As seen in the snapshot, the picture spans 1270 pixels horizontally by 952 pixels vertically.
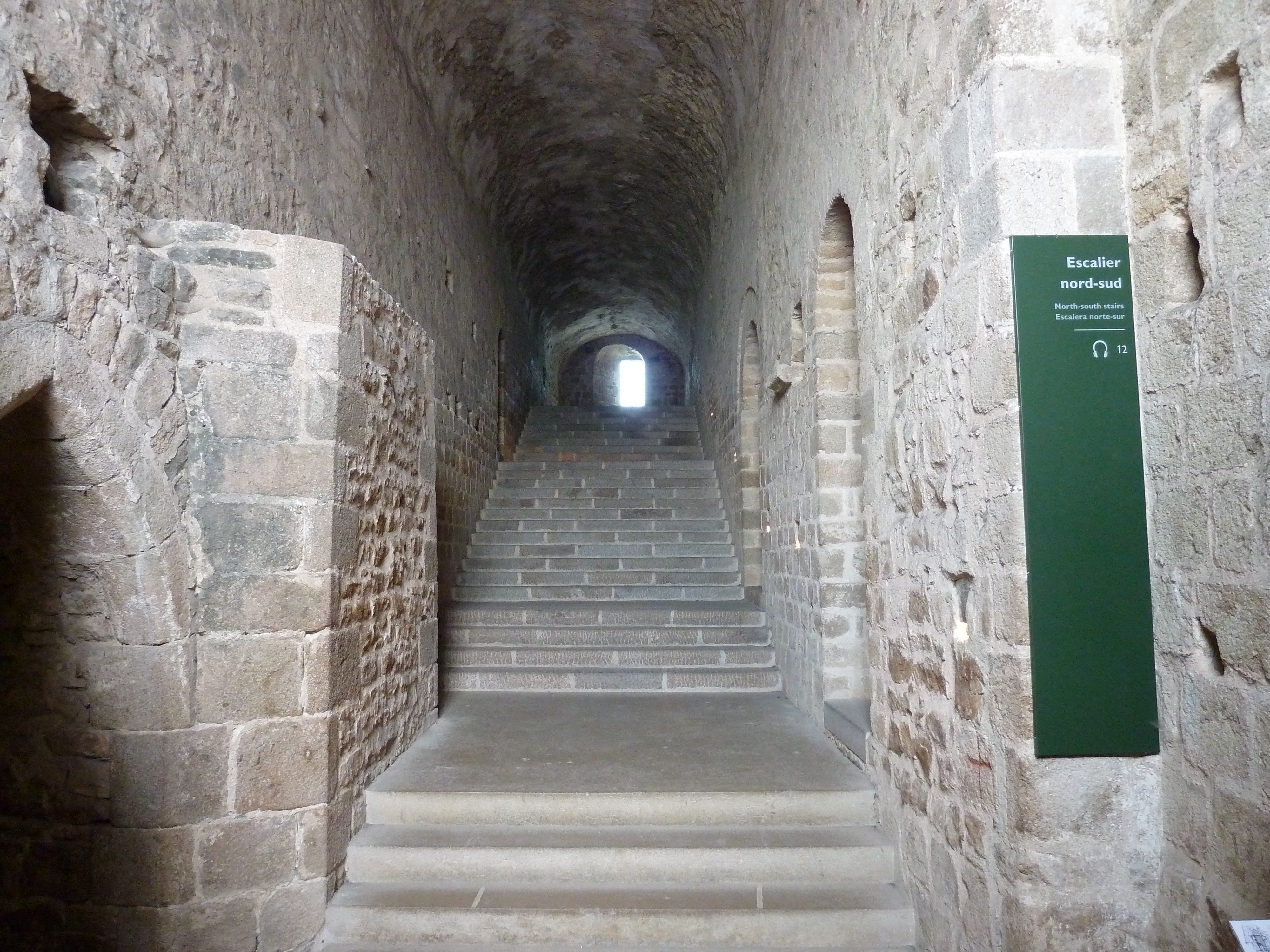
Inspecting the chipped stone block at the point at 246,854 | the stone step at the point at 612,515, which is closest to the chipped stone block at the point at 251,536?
the chipped stone block at the point at 246,854

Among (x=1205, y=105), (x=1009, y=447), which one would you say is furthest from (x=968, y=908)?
(x=1205, y=105)

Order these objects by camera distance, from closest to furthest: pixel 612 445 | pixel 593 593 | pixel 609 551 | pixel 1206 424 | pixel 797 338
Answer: pixel 1206 424, pixel 797 338, pixel 593 593, pixel 609 551, pixel 612 445

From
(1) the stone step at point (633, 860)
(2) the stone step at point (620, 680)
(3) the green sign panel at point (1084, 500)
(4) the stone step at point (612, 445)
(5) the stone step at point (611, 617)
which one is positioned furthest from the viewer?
(4) the stone step at point (612, 445)

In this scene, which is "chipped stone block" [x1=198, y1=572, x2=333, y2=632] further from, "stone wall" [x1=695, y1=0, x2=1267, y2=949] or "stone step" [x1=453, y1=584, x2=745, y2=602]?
"stone step" [x1=453, y1=584, x2=745, y2=602]

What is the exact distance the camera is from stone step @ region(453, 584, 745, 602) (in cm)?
741

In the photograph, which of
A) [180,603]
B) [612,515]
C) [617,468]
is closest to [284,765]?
[180,603]

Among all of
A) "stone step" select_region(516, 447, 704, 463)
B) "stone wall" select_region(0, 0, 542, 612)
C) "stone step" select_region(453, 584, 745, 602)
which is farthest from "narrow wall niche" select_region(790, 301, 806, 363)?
"stone step" select_region(516, 447, 704, 463)

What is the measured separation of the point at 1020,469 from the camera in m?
2.42

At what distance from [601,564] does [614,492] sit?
166cm

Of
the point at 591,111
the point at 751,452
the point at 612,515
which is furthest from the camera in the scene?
the point at 591,111

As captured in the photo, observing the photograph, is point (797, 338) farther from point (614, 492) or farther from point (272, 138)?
point (614, 492)

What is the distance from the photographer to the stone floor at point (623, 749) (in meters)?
3.80

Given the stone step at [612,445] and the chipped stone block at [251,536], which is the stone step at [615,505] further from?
the chipped stone block at [251,536]

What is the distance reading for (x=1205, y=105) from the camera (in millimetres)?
2176
